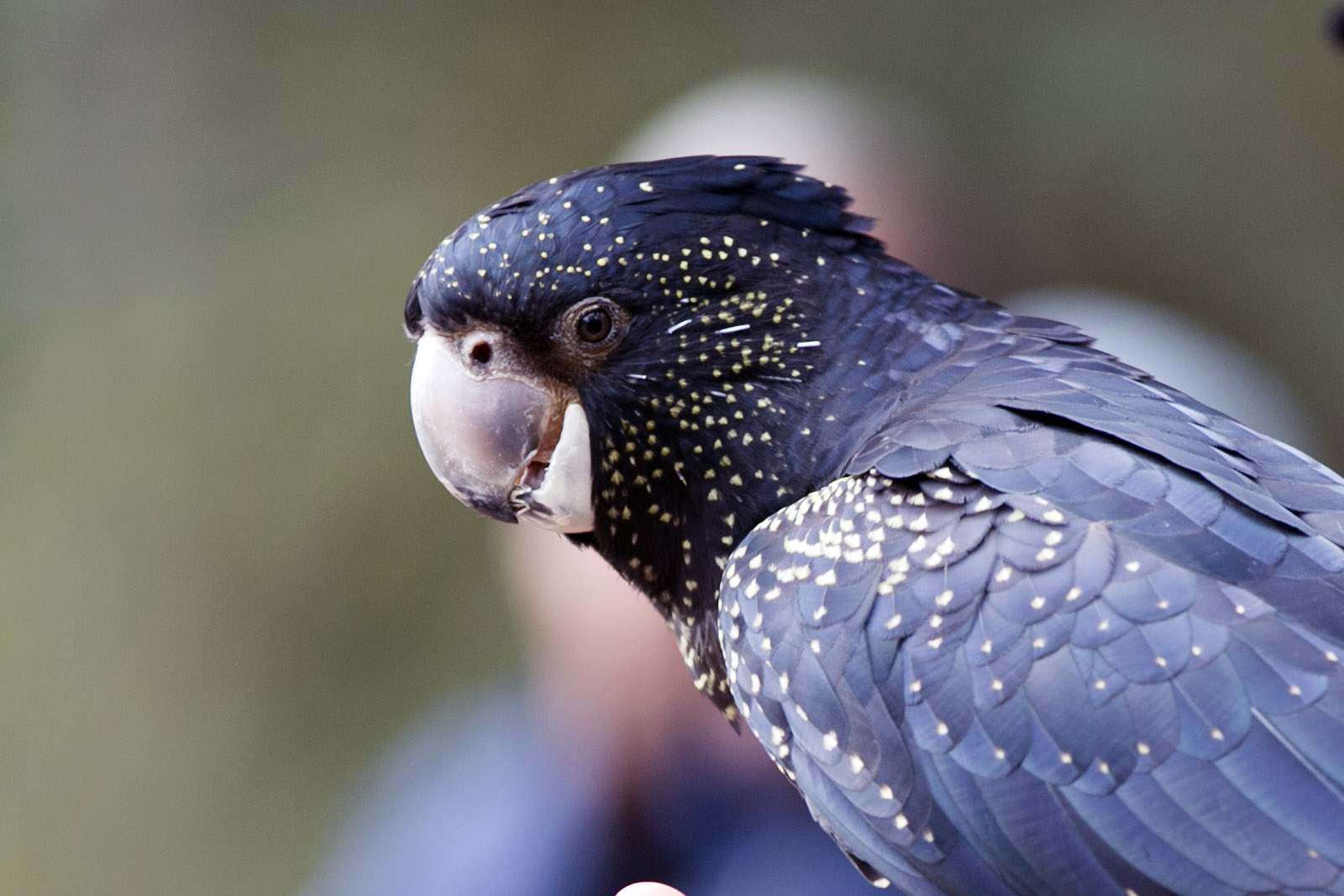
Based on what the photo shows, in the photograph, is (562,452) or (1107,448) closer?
(1107,448)

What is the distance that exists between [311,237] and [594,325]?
289 centimetres

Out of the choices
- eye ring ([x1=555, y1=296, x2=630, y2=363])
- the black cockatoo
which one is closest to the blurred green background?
the black cockatoo

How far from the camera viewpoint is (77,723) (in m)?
4.32

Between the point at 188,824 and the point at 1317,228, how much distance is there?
4536 mm

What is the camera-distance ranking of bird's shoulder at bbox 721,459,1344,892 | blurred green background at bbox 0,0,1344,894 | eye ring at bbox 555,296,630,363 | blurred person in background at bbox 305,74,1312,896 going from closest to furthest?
1. bird's shoulder at bbox 721,459,1344,892
2. eye ring at bbox 555,296,630,363
3. blurred person in background at bbox 305,74,1312,896
4. blurred green background at bbox 0,0,1344,894

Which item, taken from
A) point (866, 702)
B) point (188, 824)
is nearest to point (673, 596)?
point (866, 702)

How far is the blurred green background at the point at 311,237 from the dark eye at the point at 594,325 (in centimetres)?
274

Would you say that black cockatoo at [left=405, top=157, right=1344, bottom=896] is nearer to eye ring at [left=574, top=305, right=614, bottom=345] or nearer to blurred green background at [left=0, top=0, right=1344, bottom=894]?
eye ring at [left=574, top=305, right=614, bottom=345]

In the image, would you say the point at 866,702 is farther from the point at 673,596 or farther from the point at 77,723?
the point at 77,723

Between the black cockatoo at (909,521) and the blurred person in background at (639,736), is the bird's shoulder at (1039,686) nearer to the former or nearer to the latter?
the black cockatoo at (909,521)

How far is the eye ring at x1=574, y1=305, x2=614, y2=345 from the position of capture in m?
1.58

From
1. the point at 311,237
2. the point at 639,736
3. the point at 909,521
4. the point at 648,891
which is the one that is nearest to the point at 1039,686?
the point at 909,521

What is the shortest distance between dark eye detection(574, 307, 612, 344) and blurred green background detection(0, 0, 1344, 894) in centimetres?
274

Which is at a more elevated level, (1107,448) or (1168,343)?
(1107,448)
